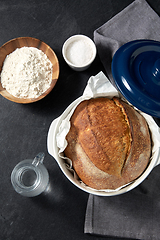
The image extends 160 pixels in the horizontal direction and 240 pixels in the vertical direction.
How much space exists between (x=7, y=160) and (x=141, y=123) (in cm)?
70

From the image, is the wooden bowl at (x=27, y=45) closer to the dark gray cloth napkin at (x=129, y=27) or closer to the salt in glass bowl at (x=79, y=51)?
the salt in glass bowl at (x=79, y=51)

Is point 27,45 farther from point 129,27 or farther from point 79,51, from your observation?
point 129,27

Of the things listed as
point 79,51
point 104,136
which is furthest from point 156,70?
point 79,51

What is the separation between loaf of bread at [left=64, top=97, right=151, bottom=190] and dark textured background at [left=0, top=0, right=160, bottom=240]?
0.29 meters

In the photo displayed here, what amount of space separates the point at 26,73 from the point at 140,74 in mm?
567

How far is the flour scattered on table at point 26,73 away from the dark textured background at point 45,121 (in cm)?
9

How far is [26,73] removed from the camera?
1.08 meters

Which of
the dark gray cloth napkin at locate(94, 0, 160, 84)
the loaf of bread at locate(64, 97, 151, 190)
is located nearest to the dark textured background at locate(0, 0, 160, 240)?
the dark gray cloth napkin at locate(94, 0, 160, 84)

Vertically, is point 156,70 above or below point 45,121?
above

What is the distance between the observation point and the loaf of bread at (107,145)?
86 centimetres

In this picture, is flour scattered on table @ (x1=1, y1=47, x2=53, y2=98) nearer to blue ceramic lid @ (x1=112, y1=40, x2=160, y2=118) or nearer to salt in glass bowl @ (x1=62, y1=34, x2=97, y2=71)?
salt in glass bowl @ (x1=62, y1=34, x2=97, y2=71)

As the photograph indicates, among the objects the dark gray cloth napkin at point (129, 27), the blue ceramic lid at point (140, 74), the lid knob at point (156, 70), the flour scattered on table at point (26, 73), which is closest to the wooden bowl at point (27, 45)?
the flour scattered on table at point (26, 73)

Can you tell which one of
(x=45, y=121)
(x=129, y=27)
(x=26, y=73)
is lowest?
(x=45, y=121)

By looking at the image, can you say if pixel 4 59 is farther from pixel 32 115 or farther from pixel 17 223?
pixel 17 223
